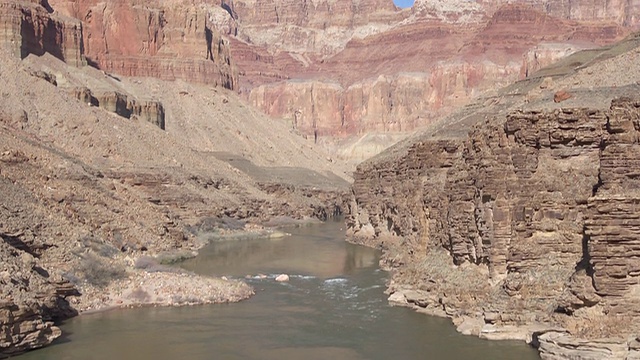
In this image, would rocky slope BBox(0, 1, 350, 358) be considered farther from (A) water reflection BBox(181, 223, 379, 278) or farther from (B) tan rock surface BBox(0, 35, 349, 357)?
(A) water reflection BBox(181, 223, 379, 278)

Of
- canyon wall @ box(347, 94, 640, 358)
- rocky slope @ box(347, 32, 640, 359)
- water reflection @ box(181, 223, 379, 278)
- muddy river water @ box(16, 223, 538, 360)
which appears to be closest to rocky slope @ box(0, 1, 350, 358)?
muddy river water @ box(16, 223, 538, 360)

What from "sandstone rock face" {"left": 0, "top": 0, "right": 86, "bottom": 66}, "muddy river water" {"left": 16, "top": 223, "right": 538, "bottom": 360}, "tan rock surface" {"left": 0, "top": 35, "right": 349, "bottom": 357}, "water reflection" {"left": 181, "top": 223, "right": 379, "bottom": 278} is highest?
"sandstone rock face" {"left": 0, "top": 0, "right": 86, "bottom": 66}

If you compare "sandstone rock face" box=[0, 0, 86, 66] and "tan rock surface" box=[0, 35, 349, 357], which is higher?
"sandstone rock face" box=[0, 0, 86, 66]

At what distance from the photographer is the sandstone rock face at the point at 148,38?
132 metres

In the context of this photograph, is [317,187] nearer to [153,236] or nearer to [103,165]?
[103,165]

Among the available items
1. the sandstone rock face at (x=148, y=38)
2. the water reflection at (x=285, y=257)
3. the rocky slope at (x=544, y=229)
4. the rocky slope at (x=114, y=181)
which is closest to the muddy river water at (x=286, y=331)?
the rocky slope at (x=544, y=229)

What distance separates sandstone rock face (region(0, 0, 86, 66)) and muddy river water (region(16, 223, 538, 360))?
2599 inches

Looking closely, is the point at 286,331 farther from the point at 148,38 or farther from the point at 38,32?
the point at 148,38

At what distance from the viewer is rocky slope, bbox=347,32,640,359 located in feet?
71.4

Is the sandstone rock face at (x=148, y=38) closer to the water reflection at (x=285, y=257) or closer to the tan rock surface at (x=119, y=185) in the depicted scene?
the tan rock surface at (x=119, y=185)

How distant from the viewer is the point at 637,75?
33688mm

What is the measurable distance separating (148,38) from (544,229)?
117 meters

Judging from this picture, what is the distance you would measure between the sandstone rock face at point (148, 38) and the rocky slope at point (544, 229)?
328 feet

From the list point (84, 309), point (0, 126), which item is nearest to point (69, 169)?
point (0, 126)
